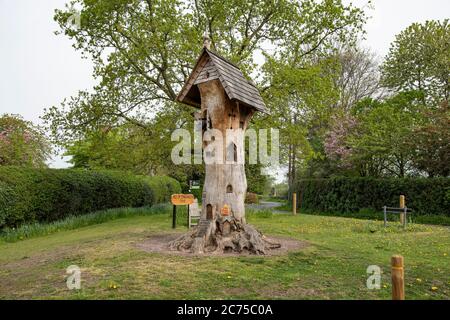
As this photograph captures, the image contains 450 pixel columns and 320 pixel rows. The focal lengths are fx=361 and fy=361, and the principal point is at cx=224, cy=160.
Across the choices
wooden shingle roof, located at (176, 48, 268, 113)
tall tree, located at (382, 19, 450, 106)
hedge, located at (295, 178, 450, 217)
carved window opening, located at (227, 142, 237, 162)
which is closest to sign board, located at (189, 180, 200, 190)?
hedge, located at (295, 178, 450, 217)

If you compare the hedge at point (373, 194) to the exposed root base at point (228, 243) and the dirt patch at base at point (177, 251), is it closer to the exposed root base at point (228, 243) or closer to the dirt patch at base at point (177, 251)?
the dirt patch at base at point (177, 251)

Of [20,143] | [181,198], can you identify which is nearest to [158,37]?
[181,198]

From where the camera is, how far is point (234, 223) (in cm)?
962

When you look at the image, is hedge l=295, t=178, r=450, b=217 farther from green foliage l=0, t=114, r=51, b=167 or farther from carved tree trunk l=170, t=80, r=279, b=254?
green foliage l=0, t=114, r=51, b=167

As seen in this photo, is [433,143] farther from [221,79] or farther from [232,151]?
[221,79]

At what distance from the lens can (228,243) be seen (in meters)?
9.15

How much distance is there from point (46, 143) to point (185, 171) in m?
13.4

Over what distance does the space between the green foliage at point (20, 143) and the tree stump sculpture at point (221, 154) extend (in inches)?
556

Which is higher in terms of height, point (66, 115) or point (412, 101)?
point (412, 101)
